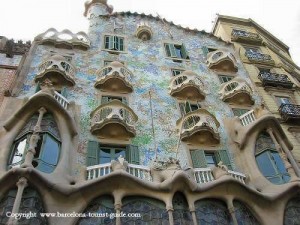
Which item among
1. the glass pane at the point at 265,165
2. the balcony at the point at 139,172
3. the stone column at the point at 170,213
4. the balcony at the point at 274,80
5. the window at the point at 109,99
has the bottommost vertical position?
the stone column at the point at 170,213

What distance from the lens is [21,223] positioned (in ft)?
35.9

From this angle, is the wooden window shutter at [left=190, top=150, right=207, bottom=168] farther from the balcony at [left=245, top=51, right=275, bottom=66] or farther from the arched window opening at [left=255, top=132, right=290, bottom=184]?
the balcony at [left=245, top=51, right=275, bottom=66]

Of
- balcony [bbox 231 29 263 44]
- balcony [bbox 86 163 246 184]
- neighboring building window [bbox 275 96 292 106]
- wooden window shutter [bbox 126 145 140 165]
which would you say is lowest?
Result: balcony [bbox 86 163 246 184]

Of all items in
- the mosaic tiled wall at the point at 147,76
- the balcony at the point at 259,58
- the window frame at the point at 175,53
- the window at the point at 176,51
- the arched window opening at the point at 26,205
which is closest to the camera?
the arched window opening at the point at 26,205

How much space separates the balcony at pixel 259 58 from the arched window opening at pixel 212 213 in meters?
15.1

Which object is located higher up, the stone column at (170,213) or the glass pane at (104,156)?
the glass pane at (104,156)

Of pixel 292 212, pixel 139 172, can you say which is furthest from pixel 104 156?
pixel 292 212

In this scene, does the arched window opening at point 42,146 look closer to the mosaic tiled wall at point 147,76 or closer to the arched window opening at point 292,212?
the mosaic tiled wall at point 147,76

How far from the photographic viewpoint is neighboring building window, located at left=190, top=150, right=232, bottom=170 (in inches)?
645

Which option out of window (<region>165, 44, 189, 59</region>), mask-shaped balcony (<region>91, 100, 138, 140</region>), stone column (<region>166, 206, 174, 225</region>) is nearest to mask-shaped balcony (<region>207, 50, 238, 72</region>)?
window (<region>165, 44, 189, 59</region>)

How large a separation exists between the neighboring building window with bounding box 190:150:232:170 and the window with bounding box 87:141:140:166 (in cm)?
287

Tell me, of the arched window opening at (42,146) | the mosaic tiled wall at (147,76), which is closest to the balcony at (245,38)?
the mosaic tiled wall at (147,76)

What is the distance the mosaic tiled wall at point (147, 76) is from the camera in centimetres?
1720

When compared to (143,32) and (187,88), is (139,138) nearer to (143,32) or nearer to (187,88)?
(187,88)
